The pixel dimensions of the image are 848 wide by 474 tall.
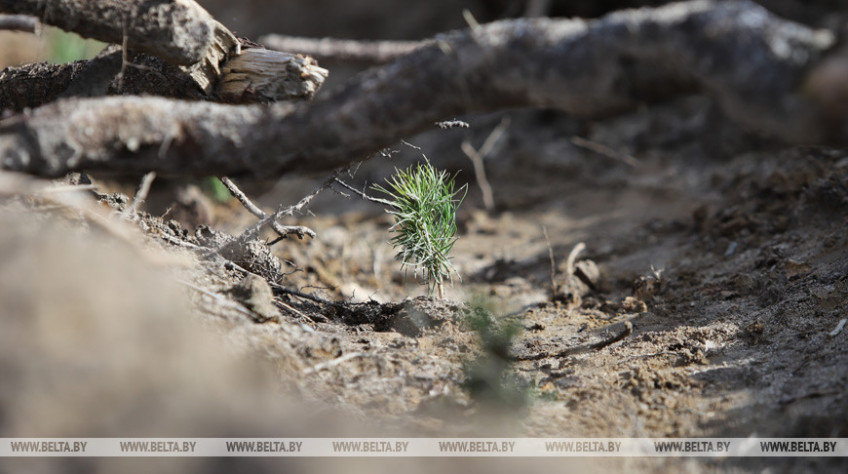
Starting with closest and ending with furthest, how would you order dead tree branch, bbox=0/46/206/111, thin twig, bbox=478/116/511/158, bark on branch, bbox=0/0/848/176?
bark on branch, bbox=0/0/848/176 → dead tree branch, bbox=0/46/206/111 → thin twig, bbox=478/116/511/158

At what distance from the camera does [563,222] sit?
4.46m

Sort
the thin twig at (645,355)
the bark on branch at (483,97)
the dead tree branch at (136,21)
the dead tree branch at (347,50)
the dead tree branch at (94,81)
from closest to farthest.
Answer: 1. the bark on branch at (483,97)
2. the dead tree branch at (136,21)
3. the thin twig at (645,355)
4. the dead tree branch at (94,81)
5. the dead tree branch at (347,50)

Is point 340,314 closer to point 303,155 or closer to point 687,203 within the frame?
point 303,155

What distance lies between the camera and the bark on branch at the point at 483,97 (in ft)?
5.16

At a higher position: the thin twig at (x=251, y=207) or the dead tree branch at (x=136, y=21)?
the dead tree branch at (x=136, y=21)

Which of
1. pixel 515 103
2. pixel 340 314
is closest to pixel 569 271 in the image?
pixel 340 314

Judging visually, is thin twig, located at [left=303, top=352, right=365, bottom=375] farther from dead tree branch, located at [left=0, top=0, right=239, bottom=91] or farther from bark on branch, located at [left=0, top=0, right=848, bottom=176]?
dead tree branch, located at [left=0, top=0, right=239, bottom=91]

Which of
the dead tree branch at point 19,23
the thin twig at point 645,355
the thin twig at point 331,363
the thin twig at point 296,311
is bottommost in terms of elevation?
the thin twig at point 331,363

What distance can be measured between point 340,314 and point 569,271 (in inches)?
50.6

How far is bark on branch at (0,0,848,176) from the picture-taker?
1.57 metres

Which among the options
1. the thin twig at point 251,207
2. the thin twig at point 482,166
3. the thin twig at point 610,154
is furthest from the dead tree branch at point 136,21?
the thin twig at point 610,154

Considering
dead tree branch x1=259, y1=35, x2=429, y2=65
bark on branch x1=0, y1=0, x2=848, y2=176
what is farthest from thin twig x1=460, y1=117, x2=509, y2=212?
bark on branch x1=0, y1=0, x2=848, y2=176

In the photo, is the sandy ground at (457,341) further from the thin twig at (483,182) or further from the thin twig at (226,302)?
the thin twig at (483,182)

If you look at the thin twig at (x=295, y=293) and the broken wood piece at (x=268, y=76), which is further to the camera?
the thin twig at (x=295, y=293)
